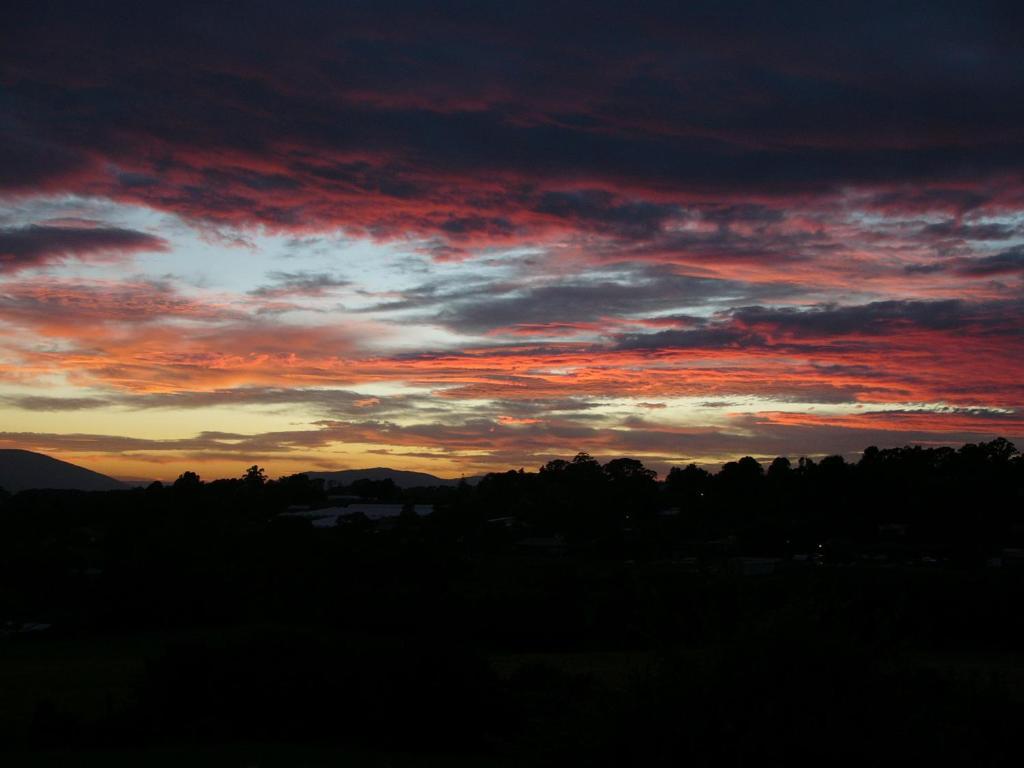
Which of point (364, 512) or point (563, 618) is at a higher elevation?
point (364, 512)

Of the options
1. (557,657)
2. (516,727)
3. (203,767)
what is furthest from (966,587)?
(203,767)

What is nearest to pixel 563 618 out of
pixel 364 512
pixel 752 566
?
pixel 752 566

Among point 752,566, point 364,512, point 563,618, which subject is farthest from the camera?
point 364,512

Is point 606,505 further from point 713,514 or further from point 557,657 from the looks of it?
point 557,657

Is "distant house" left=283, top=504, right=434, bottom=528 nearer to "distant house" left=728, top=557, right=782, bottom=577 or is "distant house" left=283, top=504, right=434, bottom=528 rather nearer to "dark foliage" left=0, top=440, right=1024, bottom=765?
"dark foliage" left=0, top=440, right=1024, bottom=765

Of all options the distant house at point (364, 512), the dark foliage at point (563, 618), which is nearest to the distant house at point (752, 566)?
the dark foliage at point (563, 618)

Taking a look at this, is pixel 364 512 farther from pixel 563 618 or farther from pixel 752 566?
pixel 563 618

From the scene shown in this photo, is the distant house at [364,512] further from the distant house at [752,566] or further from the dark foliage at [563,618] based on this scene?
the distant house at [752,566]

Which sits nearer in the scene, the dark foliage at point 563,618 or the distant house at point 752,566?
the dark foliage at point 563,618

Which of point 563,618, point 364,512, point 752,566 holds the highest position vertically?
point 364,512

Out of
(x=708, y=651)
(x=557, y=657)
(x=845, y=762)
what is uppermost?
(x=708, y=651)

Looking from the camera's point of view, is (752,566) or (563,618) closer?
(563,618)

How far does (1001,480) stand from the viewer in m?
84.0

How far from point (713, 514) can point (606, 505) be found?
8.66m
